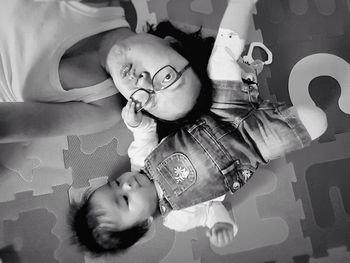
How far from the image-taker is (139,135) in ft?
2.90

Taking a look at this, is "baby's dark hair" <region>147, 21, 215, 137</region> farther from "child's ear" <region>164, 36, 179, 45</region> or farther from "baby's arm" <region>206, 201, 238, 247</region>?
"baby's arm" <region>206, 201, 238, 247</region>

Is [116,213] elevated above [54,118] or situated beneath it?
situated beneath

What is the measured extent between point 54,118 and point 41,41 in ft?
0.54

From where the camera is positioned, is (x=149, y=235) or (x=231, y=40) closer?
(x=231, y=40)

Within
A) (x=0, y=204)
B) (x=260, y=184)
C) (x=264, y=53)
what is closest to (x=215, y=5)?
(x=264, y=53)

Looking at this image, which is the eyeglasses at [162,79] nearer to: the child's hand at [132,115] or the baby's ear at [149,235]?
the child's hand at [132,115]

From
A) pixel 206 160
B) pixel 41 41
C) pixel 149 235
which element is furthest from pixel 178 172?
pixel 41 41

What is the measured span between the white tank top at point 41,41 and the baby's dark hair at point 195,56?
0.15 m

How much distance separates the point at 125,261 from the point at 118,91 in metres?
0.41

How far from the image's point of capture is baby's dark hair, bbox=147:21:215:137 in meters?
0.81

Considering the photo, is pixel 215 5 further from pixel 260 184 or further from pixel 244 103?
pixel 260 184

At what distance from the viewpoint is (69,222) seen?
95cm

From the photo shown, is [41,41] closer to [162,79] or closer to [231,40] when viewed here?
[162,79]

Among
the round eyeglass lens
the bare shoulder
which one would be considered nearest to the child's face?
the round eyeglass lens
